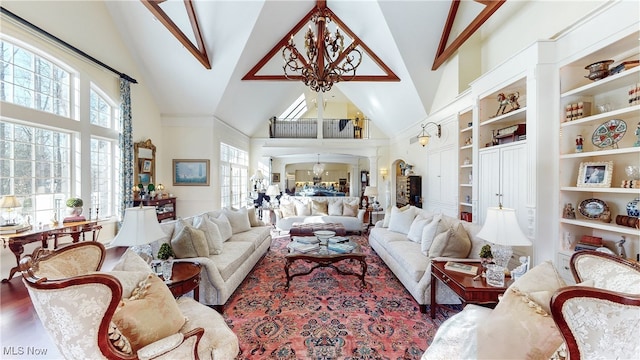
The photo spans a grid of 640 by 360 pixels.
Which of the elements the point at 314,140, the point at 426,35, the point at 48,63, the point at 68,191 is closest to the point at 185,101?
the point at 48,63

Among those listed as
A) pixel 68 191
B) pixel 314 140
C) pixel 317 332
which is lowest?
pixel 317 332

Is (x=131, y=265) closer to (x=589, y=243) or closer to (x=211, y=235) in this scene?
(x=211, y=235)

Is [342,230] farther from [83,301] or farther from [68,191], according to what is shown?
[68,191]

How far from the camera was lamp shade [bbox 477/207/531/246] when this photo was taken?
2102 mm

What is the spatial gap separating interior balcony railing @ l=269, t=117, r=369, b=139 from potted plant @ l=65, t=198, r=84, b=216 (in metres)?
6.46

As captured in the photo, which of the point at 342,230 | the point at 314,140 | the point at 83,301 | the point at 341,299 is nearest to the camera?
the point at 83,301

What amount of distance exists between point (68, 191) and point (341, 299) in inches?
195

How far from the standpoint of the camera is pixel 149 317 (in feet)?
4.73

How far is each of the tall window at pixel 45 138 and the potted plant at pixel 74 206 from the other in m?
0.24

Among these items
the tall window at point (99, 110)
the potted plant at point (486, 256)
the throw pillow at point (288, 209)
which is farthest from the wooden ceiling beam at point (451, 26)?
the tall window at point (99, 110)

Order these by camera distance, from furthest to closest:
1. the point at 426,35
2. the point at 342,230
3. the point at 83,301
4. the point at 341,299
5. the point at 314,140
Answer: the point at 314,140 < the point at 342,230 < the point at 426,35 < the point at 341,299 < the point at 83,301

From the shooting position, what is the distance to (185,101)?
6445 millimetres

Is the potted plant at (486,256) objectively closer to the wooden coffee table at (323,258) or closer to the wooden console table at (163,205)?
the wooden coffee table at (323,258)

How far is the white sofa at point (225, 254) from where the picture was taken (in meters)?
2.78
